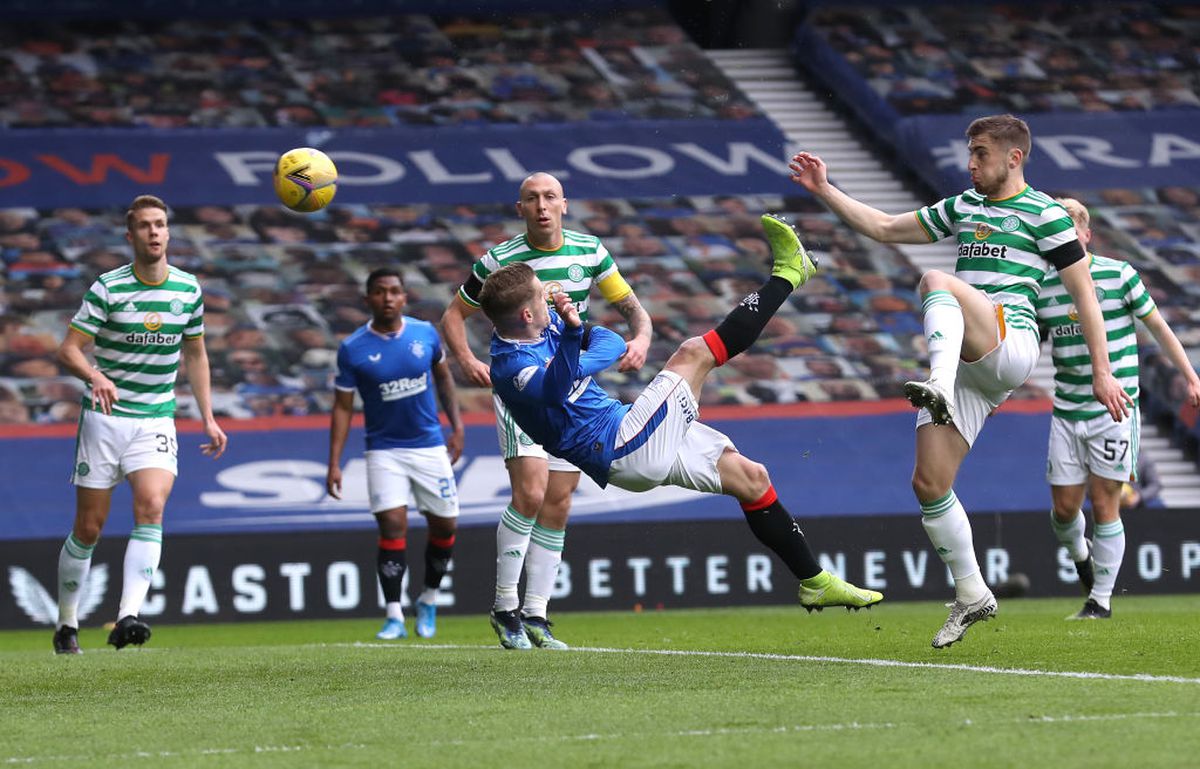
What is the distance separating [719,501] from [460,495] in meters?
2.39

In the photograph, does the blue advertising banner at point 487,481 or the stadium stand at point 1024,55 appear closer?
the blue advertising banner at point 487,481

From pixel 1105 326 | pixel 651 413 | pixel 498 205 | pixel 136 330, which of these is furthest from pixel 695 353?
pixel 498 205

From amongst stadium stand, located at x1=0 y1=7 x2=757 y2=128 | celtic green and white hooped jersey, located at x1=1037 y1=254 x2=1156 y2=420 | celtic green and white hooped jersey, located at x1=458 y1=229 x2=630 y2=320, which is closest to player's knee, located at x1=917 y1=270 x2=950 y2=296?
celtic green and white hooped jersey, located at x1=458 y1=229 x2=630 y2=320

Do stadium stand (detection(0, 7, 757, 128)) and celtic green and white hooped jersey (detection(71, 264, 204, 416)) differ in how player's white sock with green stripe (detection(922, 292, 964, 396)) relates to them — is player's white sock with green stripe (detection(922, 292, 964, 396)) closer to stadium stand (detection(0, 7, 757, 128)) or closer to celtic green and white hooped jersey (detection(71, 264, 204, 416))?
celtic green and white hooped jersey (detection(71, 264, 204, 416))

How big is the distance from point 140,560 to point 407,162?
11937mm

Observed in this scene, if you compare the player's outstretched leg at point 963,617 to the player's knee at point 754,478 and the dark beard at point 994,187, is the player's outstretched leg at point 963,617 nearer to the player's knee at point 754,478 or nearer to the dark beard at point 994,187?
the player's knee at point 754,478

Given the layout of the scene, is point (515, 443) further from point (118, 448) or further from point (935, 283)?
point (935, 283)

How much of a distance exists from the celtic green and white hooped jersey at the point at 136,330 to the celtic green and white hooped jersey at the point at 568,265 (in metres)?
1.60

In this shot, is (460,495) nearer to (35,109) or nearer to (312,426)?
(312,426)

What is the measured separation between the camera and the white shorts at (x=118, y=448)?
30.3 feet

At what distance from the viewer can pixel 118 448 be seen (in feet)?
30.3

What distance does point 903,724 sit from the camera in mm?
4805

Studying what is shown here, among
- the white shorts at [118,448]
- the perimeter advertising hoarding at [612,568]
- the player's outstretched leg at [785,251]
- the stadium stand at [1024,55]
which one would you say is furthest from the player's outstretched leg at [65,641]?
the stadium stand at [1024,55]

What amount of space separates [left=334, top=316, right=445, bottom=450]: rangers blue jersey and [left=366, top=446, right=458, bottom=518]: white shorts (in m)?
0.07
